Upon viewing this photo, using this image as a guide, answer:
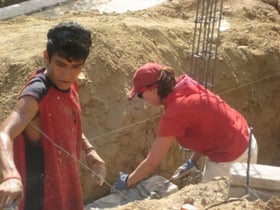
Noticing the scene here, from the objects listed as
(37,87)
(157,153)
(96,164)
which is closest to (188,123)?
(157,153)

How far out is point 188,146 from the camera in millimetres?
5672

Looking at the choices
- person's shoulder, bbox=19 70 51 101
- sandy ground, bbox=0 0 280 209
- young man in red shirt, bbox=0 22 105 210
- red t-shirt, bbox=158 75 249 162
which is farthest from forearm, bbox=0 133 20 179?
sandy ground, bbox=0 0 280 209

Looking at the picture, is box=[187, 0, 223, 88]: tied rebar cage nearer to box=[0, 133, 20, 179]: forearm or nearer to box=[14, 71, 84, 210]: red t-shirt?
box=[14, 71, 84, 210]: red t-shirt

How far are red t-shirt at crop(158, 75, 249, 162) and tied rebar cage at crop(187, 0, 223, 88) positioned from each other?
2.65 meters

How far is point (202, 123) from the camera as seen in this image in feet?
17.9

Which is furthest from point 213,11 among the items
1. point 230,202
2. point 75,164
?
point 75,164

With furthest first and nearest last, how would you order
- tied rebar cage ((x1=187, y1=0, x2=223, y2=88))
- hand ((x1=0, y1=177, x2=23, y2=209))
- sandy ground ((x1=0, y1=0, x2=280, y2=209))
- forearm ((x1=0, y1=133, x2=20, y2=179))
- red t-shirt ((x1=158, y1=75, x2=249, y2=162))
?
tied rebar cage ((x1=187, y1=0, x2=223, y2=88)) → sandy ground ((x1=0, y1=0, x2=280, y2=209)) → red t-shirt ((x1=158, y1=75, x2=249, y2=162)) → forearm ((x1=0, y1=133, x2=20, y2=179)) → hand ((x1=0, y1=177, x2=23, y2=209))

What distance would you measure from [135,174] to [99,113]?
2425 mm

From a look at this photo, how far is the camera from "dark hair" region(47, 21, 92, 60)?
3.98 m

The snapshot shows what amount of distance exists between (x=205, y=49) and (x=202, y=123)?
3.28 metres

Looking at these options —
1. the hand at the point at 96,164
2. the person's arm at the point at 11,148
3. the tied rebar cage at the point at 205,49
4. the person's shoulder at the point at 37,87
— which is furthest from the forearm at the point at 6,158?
the tied rebar cage at the point at 205,49

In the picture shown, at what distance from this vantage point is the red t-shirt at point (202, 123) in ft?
17.4

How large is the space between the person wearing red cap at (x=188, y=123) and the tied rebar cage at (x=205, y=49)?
2645 mm

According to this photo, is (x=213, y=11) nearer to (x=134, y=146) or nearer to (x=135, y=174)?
(x=134, y=146)
